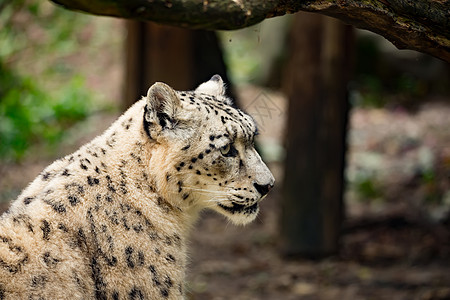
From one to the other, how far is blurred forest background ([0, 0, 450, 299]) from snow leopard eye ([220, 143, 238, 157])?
3.80 ft

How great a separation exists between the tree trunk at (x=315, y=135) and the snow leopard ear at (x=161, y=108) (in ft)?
16.3

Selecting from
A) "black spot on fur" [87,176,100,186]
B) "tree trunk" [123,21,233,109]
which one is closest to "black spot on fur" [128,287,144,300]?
"black spot on fur" [87,176,100,186]

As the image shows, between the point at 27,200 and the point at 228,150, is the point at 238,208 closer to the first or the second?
the point at 228,150

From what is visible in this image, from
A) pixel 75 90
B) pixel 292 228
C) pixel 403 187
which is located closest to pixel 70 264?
pixel 292 228

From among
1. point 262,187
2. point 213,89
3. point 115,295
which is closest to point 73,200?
point 115,295

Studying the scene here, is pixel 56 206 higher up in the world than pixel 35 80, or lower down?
higher up

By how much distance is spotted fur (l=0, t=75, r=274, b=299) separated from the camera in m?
4.19

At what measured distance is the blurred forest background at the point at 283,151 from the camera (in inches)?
362

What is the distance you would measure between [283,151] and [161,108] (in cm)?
709

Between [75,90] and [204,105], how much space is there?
14.2 m

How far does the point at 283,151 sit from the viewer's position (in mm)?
11562

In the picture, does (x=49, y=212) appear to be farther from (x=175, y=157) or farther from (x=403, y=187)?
A: (x=403, y=187)

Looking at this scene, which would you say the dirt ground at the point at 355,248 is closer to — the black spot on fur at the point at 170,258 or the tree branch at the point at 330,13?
the tree branch at the point at 330,13

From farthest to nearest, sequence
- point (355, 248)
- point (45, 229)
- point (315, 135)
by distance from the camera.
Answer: point (355, 248) → point (315, 135) → point (45, 229)
